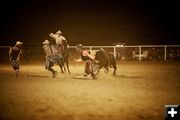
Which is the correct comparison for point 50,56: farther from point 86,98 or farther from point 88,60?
point 86,98

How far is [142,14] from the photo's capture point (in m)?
57.8

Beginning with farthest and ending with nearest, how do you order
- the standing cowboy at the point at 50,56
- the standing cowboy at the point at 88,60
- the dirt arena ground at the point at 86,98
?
the standing cowboy at the point at 50,56 < the standing cowboy at the point at 88,60 < the dirt arena ground at the point at 86,98

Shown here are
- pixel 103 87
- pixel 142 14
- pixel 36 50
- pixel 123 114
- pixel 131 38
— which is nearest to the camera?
pixel 123 114

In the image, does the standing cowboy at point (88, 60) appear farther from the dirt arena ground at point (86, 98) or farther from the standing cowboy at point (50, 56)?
the standing cowboy at point (50, 56)

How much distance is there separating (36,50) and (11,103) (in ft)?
72.1

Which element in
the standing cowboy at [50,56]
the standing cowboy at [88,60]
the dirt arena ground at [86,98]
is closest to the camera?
the dirt arena ground at [86,98]

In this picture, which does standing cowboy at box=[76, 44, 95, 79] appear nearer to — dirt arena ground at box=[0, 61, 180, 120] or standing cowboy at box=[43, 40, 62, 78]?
dirt arena ground at box=[0, 61, 180, 120]

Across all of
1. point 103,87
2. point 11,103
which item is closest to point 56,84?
point 103,87

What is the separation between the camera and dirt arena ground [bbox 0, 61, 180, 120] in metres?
8.73

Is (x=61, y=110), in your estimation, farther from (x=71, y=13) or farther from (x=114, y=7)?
(x=114, y=7)

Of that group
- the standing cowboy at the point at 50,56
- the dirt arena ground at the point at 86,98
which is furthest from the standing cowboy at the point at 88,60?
the standing cowboy at the point at 50,56

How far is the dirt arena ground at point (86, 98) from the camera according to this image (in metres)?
8.73

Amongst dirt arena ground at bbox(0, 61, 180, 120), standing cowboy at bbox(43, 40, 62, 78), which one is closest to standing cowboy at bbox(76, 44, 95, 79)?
dirt arena ground at bbox(0, 61, 180, 120)

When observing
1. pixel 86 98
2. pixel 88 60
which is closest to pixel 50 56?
pixel 88 60
